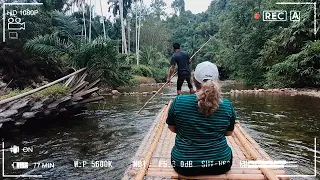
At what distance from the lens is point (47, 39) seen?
9.52 meters

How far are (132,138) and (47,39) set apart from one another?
4.85 metres

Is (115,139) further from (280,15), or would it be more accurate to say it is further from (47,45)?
(280,15)

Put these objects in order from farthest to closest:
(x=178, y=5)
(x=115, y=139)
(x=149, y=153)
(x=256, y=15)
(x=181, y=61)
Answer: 1. (x=178, y=5)
2. (x=256, y=15)
3. (x=181, y=61)
4. (x=115, y=139)
5. (x=149, y=153)

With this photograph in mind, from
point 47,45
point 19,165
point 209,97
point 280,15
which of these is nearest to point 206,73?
point 209,97

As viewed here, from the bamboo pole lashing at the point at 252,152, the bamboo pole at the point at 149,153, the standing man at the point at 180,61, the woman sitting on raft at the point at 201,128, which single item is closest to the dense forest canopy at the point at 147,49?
the standing man at the point at 180,61

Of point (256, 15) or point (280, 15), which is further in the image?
point (256, 15)

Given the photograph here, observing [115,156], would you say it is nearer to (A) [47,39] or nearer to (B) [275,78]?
(A) [47,39]

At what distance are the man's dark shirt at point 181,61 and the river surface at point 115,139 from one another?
1.58 metres

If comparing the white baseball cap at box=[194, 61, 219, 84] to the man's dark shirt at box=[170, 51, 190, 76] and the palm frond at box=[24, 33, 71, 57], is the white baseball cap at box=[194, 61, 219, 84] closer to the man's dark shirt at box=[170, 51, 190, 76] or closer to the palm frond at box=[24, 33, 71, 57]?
the man's dark shirt at box=[170, 51, 190, 76]

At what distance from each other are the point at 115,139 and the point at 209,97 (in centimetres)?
433

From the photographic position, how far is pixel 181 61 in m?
6.89

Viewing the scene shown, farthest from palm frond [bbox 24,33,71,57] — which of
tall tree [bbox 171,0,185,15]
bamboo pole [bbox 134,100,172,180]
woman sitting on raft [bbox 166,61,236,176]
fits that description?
tall tree [bbox 171,0,185,15]

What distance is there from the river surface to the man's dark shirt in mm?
1576

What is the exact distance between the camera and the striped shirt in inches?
93.7
